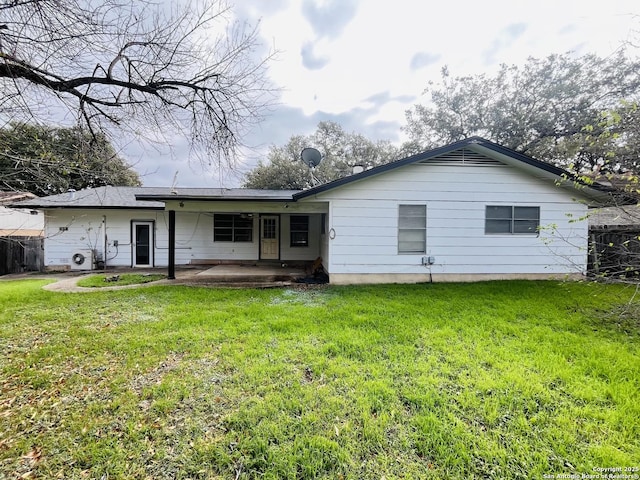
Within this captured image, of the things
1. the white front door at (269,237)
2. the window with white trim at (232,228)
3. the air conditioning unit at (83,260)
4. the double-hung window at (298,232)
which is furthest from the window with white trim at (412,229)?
the air conditioning unit at (83,260)

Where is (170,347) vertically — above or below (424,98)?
below

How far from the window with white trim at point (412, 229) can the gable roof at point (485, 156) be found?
1.29 meters

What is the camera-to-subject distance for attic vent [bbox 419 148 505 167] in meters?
7.70

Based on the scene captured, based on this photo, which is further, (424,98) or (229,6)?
(424,98)

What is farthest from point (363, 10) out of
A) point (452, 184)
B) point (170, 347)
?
point (170, 347)

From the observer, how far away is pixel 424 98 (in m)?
19.4

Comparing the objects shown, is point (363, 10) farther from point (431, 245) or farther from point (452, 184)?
point (431, 245)

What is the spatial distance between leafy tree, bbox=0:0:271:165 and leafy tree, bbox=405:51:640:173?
13790 millimetres

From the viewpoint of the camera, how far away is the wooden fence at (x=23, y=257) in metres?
10.7

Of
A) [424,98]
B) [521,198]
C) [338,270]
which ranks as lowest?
[338,270]

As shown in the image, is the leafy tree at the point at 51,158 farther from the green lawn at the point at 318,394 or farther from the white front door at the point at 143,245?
the white front door at the point at 143,245

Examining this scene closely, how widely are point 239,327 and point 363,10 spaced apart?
282 inches

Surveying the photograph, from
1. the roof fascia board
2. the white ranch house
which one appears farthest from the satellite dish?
the white ranch house

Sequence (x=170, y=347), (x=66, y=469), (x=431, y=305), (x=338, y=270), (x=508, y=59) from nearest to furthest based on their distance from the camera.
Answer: (x=66, y=469)
(x=170, y=347)
(x=431, y=305)
(x=338, y=270)
(x=508, y=59)
